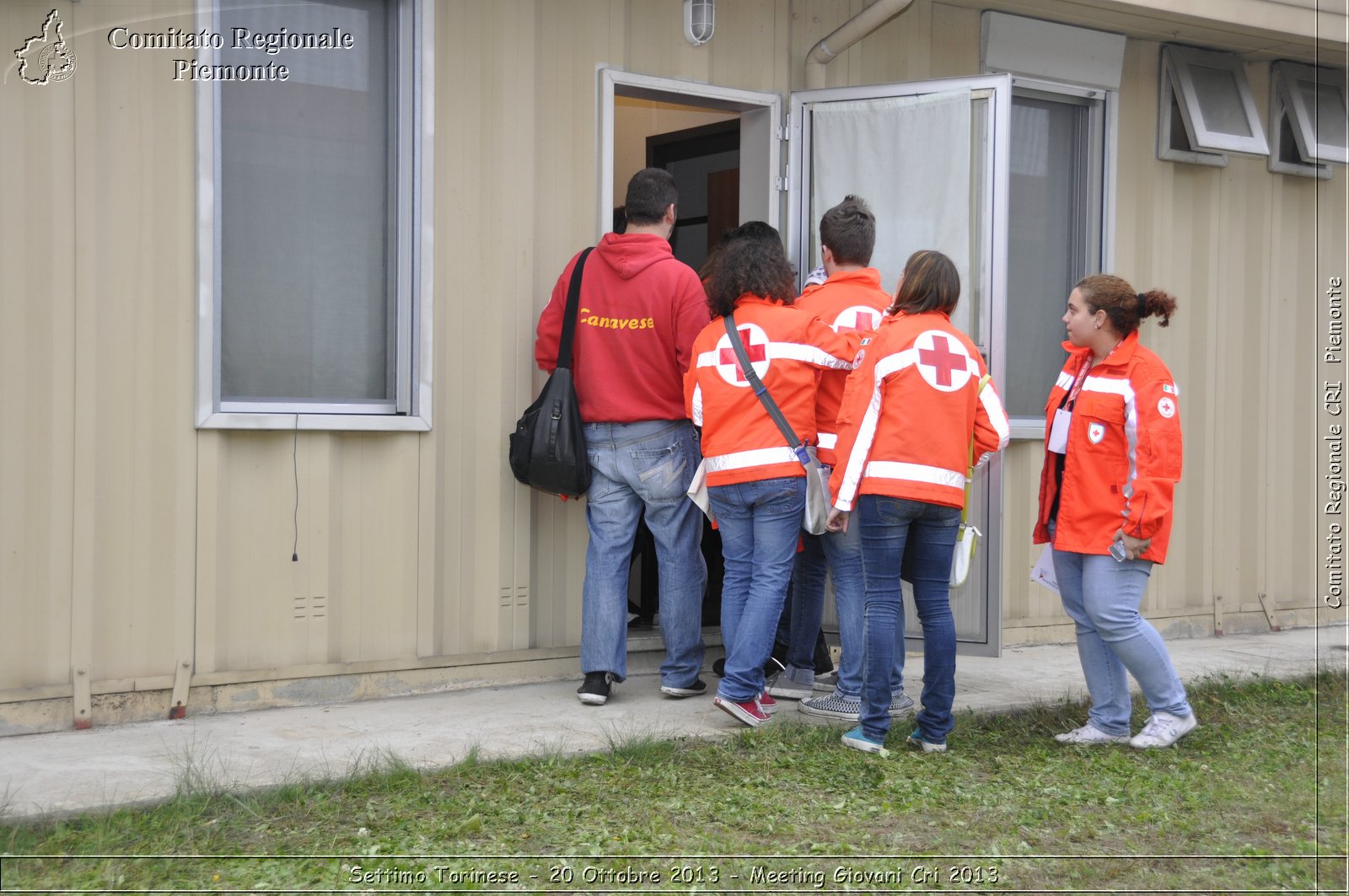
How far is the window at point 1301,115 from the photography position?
26.1ft

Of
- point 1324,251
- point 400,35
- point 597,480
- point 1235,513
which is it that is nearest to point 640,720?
point 597,480

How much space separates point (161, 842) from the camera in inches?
140

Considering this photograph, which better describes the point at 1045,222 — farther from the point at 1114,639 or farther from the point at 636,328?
the point at 1114,639

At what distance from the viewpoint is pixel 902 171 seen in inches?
243

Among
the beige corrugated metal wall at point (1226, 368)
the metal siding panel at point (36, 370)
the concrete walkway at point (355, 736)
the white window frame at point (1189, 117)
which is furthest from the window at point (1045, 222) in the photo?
the metal siding panel at point (36, 370)

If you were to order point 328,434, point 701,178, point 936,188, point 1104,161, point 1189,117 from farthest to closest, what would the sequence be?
point 1189,117, point 1104,161, point 701,178, point 936,188, point 328,434

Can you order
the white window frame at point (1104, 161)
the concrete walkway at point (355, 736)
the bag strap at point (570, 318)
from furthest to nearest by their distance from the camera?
the white window frame at point (1104, 161) < the bag strap at point (570, 318) < the concrete walkway at point (355, 736)

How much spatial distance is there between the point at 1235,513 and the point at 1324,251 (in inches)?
84.6

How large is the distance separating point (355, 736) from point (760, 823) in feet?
5.31

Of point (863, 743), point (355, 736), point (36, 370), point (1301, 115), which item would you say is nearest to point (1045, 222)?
point (1301, 115)

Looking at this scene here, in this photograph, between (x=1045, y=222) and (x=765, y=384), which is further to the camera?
(x=1045, y=222)

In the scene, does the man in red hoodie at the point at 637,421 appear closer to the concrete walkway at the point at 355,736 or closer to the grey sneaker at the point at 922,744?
the concrete walkway at the point at 355,736

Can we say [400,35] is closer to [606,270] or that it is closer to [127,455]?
[606,270]

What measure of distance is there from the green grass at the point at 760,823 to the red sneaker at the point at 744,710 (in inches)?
2.0
